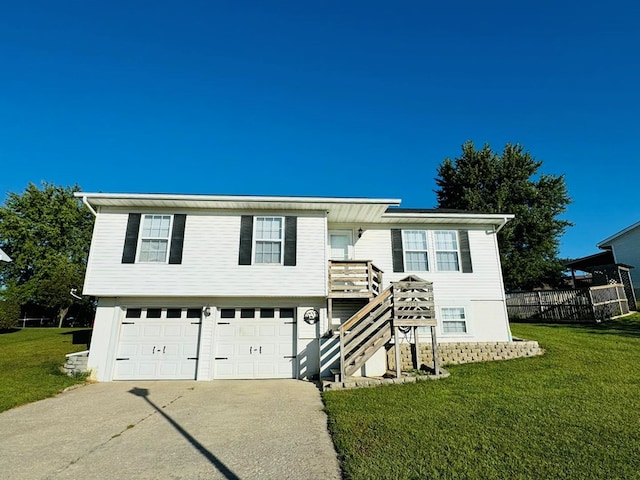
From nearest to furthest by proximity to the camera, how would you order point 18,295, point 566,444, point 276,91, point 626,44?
point 566,444 < point 626,44 < point 276,91 < point 18,295

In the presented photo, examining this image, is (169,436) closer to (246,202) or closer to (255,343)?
(255,343)

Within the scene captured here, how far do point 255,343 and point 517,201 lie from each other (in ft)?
89.3

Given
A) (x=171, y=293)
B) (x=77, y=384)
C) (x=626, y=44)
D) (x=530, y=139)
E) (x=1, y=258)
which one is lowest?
(x=77, y=384)

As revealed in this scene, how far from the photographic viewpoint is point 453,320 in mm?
10641

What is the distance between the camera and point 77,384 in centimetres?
833

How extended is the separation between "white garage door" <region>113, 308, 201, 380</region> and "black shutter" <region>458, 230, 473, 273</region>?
9.19 m

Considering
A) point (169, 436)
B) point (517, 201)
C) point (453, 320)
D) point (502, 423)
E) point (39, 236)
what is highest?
point (517, 201)

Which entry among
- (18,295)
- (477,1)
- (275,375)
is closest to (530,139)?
(477,1)

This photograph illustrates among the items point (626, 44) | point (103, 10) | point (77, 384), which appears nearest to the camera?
point (77, 384)

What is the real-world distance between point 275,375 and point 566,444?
7066 millimetres

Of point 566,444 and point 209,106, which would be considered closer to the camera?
point 566,444

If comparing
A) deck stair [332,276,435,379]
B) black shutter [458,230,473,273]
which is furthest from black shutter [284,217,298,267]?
black shutter [458,230,473,273]

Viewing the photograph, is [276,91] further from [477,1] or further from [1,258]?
[1,258]

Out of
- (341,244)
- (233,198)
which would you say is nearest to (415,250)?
(341,244)
